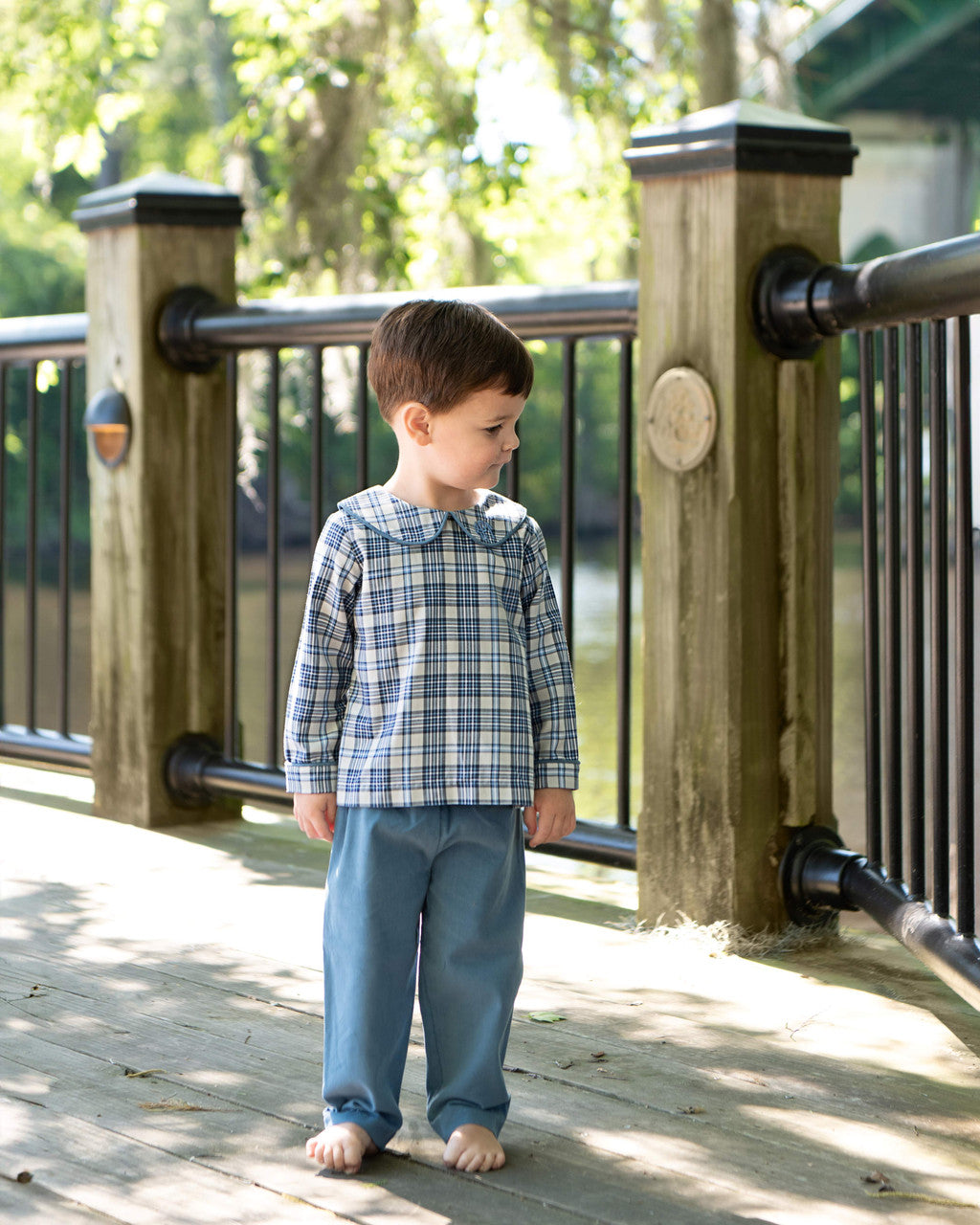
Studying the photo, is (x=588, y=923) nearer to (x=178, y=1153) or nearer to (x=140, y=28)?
(x=178, y=1153)

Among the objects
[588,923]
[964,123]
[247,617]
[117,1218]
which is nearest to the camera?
[117,1218]

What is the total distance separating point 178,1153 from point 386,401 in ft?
3.15

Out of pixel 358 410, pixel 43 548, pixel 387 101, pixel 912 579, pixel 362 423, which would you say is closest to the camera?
pixel 912 579

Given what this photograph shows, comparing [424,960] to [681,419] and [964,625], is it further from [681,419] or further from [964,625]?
[681,419]

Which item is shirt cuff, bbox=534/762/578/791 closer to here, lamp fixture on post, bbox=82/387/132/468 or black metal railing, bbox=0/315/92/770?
black metal railing, bbox=0/315/92/770

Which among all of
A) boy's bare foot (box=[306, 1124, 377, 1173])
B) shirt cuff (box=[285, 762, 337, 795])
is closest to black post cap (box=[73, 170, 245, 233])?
shirt cuff (box=[285, 762, 337, 795])

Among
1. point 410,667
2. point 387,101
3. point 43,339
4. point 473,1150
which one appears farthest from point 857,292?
point 387,101

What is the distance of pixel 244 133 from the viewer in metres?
7.54

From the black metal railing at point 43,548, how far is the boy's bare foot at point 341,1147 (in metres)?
1.33

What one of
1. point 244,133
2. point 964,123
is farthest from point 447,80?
point 964,123

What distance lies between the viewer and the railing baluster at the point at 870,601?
2498 millimetres

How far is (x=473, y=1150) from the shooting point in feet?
5.97

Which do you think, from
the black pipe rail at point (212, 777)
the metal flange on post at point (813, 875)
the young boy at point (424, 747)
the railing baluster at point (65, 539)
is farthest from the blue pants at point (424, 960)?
the railing baluster at point (65, 539)

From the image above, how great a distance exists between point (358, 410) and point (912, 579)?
1509 mm
